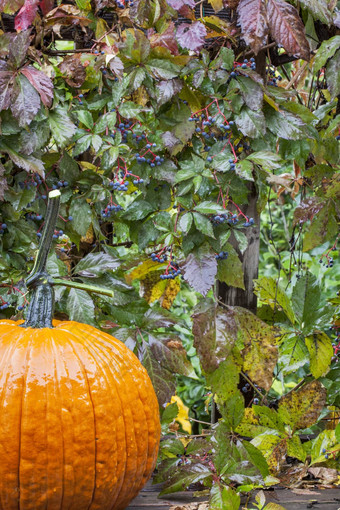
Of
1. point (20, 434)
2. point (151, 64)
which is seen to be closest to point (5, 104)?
point (151, 64)

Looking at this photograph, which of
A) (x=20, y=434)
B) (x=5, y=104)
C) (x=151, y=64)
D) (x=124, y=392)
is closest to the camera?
(x=20, y=434)

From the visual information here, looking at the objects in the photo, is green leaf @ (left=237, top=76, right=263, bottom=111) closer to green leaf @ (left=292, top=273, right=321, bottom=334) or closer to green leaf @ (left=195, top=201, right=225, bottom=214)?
green leaf @ (left=195, top=201, right=225, bottom=214)

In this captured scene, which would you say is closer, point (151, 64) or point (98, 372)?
point (98, 372)

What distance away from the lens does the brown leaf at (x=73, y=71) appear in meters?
1.55

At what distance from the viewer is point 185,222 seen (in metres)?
1.43

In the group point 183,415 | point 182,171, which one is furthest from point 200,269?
point 183,415

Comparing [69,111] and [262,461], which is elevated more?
[69,111]

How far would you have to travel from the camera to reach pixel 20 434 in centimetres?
103

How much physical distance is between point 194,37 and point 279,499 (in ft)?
3.53

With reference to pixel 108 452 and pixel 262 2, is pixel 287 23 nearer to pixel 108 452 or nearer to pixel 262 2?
pixel 262 2

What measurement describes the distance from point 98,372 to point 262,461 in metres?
0.55

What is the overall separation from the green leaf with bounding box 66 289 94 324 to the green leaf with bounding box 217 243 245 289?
357 millimetres

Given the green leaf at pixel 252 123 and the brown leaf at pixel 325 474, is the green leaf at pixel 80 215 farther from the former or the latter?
the brown leaf at pixel 325 474

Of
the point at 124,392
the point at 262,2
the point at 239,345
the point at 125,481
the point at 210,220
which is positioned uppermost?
the point at 262,2
